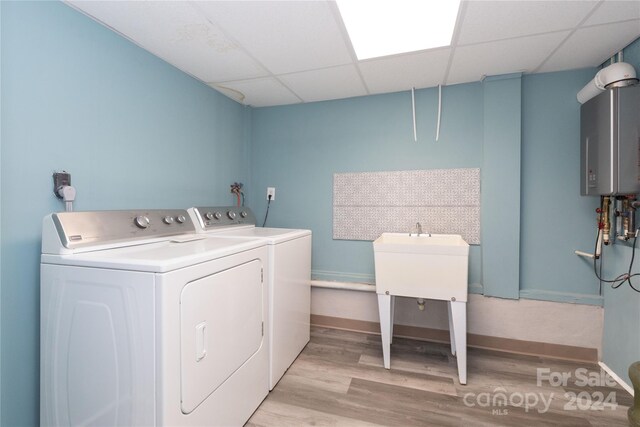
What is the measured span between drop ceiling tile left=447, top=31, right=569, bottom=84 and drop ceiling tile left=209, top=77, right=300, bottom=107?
132 cm

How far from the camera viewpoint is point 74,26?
139 centimetres

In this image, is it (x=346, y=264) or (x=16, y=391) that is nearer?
(x=16, y=391)

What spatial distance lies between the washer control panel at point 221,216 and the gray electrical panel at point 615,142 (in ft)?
7.97

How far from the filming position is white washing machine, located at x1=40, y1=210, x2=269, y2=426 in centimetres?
98

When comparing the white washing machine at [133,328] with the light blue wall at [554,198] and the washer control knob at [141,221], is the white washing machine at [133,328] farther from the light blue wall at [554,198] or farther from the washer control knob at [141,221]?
the light blue wall at [554,198]

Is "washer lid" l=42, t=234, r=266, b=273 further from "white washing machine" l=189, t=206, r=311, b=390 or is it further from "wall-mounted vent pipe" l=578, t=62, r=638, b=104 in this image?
"wall-mounted vent pipe" l=578, t=62, r=638, b=104

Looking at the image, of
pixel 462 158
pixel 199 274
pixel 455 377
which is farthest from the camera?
pixel 462 158

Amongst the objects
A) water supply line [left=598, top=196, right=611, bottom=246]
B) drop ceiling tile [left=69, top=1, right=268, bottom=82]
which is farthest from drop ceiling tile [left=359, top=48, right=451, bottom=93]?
water supply line [left=598, top=196, right=611, bottom=246]

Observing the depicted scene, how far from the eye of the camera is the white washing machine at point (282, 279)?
5.61 feet

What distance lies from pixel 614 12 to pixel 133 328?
2602mm

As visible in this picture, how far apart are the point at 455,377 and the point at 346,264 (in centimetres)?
115

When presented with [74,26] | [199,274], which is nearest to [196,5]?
[74,26]

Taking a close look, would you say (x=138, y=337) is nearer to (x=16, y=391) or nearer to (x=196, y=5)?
(x=16, y=391)

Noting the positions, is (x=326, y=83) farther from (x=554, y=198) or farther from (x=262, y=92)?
(x=554, y=198)
